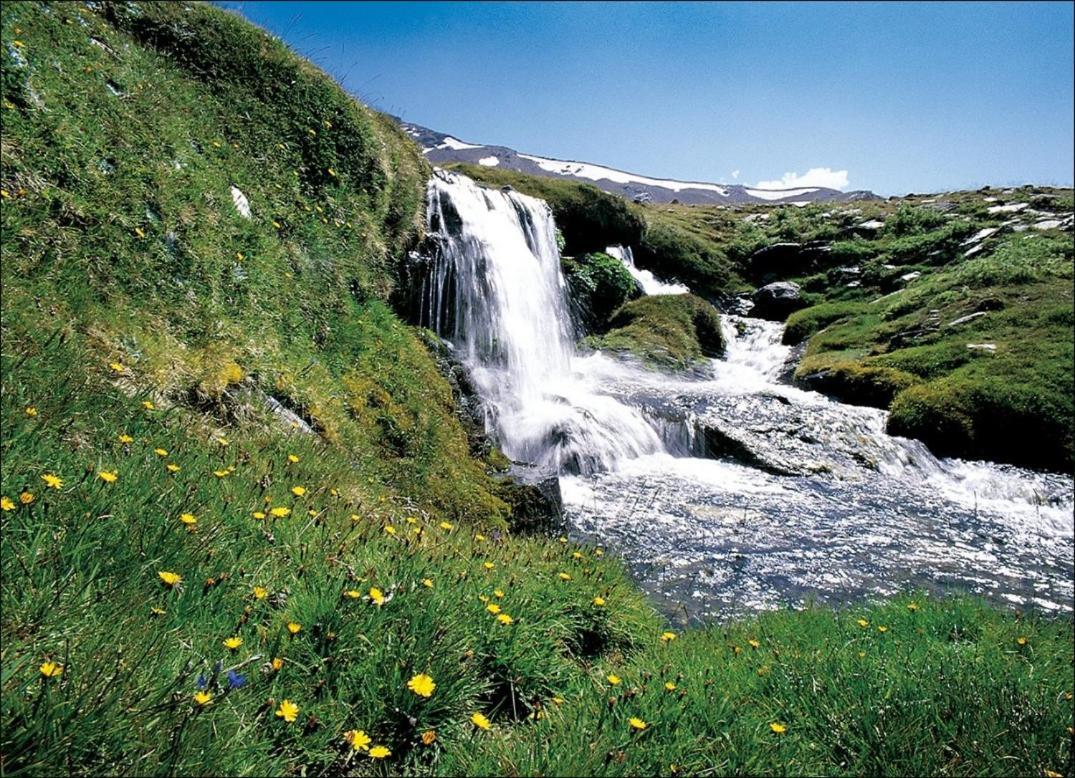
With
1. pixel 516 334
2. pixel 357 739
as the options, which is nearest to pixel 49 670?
pixel 357 739

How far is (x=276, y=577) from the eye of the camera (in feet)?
10.5

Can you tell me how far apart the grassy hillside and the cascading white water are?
23.1 m

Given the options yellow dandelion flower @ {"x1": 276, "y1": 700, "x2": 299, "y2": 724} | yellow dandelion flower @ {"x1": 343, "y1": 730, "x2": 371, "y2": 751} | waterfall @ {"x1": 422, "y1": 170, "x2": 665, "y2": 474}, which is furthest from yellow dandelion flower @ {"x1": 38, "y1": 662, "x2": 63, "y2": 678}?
waterfall @ {"x1": 422, "y1": 170, "x2": 665, "y2": 474}

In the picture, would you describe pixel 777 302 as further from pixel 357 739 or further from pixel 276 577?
pixel 357 739

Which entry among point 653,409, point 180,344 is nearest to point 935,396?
point 653,409

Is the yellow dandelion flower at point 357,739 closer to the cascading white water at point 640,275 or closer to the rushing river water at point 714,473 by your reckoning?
the rushing river water at point 714,473

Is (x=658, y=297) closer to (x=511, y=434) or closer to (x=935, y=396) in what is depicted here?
(x=935, y=396)

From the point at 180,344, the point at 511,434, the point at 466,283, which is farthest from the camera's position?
the point at 466,283

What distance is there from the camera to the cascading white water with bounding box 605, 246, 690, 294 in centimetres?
3019

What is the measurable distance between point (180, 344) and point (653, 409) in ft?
40.4

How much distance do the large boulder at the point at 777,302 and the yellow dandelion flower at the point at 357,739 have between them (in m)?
36.0

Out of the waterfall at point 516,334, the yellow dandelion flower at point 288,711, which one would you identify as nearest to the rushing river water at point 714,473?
the waterfall at point 516,334

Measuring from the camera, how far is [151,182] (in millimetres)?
6348

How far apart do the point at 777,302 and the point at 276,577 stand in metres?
36.5
